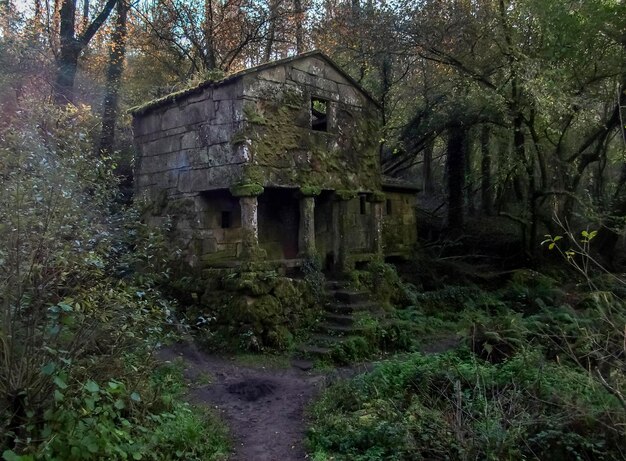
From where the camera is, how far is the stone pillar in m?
11.2

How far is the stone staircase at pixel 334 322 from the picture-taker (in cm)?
849

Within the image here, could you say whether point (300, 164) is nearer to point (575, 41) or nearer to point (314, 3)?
point (575, 41)

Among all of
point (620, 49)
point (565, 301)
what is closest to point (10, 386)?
point (565, 301)

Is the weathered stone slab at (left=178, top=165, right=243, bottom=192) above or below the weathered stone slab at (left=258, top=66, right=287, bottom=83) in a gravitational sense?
below

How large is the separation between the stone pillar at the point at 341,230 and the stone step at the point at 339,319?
1.54m

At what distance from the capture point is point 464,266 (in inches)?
576

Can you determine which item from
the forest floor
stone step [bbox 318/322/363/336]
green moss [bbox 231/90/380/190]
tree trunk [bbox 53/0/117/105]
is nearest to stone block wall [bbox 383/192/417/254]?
green moss [bbox 231/90/380/190]

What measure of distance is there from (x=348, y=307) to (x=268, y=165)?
3281 millimetres

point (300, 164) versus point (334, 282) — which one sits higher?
point (300, 164)

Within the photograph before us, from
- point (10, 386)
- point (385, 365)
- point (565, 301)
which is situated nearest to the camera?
point (10, 386)

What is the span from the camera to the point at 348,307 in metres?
9.96

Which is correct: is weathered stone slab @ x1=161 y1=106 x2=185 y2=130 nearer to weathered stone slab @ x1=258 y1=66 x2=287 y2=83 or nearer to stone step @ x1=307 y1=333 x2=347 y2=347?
weathered stone slab @ x1=258 y1=66 x2=287 y2=83

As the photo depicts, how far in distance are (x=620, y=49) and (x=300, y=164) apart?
931cm

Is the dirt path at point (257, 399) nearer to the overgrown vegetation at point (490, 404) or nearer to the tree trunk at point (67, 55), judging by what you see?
the overgrown vegetation at point (490, 404)
